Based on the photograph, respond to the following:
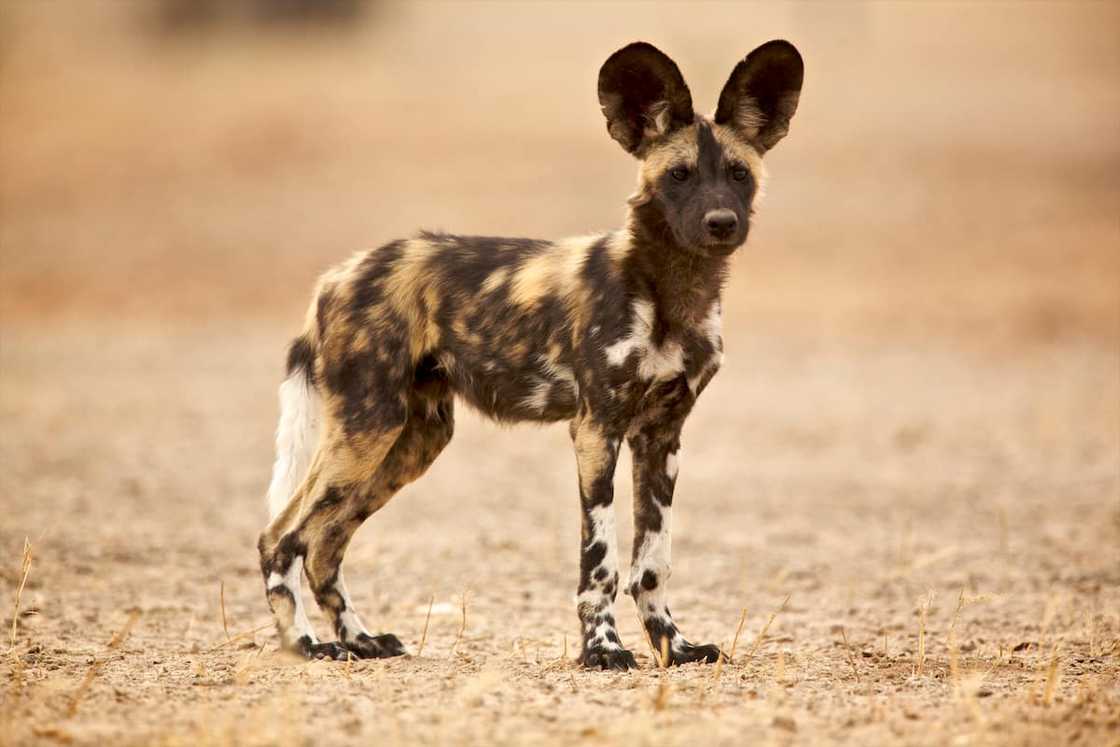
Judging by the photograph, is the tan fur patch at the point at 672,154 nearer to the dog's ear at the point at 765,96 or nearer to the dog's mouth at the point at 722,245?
the dog's ear at the point at 765,96

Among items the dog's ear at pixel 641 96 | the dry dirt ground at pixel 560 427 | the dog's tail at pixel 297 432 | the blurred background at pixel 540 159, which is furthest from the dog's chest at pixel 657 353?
the blurred background at pixel 540 159

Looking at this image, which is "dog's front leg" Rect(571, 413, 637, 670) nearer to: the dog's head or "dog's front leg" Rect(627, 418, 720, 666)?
"dog's front leg" Rect(627, 418, 720, 666)

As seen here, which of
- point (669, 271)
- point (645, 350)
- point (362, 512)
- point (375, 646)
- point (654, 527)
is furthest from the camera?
point (362, 512)

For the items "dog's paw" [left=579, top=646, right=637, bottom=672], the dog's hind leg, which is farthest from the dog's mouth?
"dog's paw" [left=579, top=646, right=637, bottom=672]

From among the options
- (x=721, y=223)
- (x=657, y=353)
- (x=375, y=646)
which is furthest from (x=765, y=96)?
(x=375, y=646)

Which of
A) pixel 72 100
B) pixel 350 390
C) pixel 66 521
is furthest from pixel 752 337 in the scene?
pixel 72 100

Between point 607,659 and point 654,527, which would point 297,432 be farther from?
point 607,659

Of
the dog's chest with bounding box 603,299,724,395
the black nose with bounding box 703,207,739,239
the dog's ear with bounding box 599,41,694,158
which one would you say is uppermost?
the dog's ear with bounding box 599,41,694,158

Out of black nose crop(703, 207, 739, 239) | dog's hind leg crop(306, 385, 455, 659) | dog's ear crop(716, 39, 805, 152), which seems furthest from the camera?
dog's hind leg crop(306, 385, 455, 659)

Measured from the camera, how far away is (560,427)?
43.2 ft

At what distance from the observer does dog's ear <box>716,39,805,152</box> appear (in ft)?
16.6

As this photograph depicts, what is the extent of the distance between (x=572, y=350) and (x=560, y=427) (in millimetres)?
8180

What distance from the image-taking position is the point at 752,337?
16438mm

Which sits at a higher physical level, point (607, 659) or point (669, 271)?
point (669, 271)
